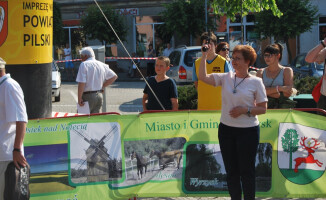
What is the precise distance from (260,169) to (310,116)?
84 cm

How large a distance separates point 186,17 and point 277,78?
21685 mm

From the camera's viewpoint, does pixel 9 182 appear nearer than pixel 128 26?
Yes

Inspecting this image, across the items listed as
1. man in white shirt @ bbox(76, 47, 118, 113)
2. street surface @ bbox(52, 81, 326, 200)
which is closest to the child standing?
man in white shirt @ bbox(76, 47, 118, 113)

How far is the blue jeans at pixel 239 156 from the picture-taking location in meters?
5.57

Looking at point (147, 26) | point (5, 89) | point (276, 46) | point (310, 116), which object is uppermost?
point (147, 26)

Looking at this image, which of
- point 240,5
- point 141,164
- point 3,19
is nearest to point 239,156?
point 141,164

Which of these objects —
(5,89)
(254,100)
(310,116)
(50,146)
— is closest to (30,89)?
(50,146)

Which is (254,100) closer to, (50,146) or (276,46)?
(276,46)

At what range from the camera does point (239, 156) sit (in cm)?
562

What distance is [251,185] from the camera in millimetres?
5676

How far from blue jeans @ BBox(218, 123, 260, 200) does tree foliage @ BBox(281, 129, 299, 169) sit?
2.79 ft

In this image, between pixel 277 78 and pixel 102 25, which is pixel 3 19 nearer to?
pixel 277 78

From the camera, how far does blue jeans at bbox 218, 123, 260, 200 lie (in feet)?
18.3

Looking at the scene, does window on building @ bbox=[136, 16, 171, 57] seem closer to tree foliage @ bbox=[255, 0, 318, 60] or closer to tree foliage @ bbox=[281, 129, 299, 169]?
tree foliage @ bbox=[255, 0, 318, 60]
